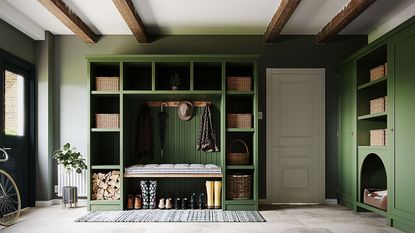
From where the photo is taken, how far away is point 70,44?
711cm

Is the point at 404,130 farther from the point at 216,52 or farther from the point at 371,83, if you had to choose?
the point at 216,52

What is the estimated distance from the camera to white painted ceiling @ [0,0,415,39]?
557cm

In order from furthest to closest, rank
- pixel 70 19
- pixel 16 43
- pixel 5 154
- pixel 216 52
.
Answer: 1. pixel 216 52
2. pixel 16 43
3. pixel 70 19
4. pixel 5 154

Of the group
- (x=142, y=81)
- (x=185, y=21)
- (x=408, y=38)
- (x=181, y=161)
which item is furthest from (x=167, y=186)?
(x=408, y=38)

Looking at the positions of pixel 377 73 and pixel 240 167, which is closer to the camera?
pixel 377 73

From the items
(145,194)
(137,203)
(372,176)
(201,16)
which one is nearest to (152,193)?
(145,194)

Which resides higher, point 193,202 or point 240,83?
point 240,83

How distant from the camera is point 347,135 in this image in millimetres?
6539

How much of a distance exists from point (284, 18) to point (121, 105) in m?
2.65

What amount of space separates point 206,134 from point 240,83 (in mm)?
980

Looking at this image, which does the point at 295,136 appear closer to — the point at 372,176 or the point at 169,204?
the point at 372,176

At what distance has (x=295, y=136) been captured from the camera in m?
7.07

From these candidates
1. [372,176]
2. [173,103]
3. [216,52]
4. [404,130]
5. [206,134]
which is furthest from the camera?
[216,52]

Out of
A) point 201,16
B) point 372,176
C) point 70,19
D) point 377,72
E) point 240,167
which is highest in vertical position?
point 201,16
